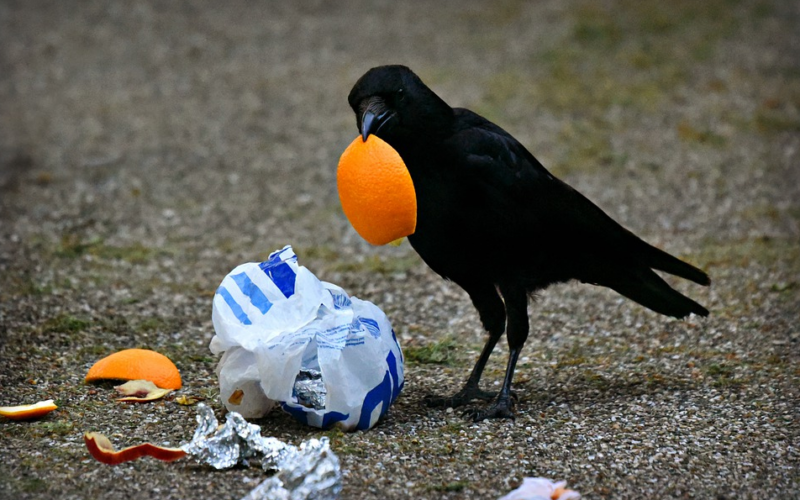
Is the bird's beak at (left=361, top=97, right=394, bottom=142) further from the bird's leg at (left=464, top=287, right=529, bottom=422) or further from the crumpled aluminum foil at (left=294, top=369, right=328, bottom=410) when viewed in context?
the crumpled aluminum foil at (left=294, top=369, right=328, bottom=410)

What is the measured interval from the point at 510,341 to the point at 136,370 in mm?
1488

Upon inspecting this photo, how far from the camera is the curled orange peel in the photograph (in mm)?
2963

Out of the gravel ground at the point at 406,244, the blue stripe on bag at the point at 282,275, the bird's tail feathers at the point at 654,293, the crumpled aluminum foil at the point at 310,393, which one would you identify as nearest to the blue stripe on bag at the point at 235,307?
the blue stripe on bag at the point at 282,275

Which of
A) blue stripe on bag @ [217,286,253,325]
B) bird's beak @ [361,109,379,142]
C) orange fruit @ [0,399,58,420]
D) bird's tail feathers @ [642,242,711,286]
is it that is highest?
bird's beak @ [361,109,379,142]

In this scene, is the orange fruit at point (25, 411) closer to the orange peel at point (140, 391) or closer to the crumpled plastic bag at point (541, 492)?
the orange peel at point (140, 391)

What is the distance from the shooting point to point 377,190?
330 centimetres

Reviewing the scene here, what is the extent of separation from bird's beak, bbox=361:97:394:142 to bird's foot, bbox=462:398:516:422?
3.65ft

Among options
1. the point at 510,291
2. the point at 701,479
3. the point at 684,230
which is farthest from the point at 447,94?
the point at 701,479

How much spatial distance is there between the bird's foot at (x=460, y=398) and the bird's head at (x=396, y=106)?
1.01 meters

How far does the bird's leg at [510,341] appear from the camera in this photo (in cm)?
364

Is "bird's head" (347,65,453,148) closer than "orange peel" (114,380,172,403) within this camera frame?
Yes

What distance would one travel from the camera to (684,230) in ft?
20.6

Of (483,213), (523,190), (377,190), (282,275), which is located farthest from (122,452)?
(523,190)

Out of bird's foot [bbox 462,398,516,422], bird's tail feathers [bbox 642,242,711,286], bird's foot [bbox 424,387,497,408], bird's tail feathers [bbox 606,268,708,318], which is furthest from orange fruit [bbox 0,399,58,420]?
bird's tail feathers [bbox 642,242,711,286]
